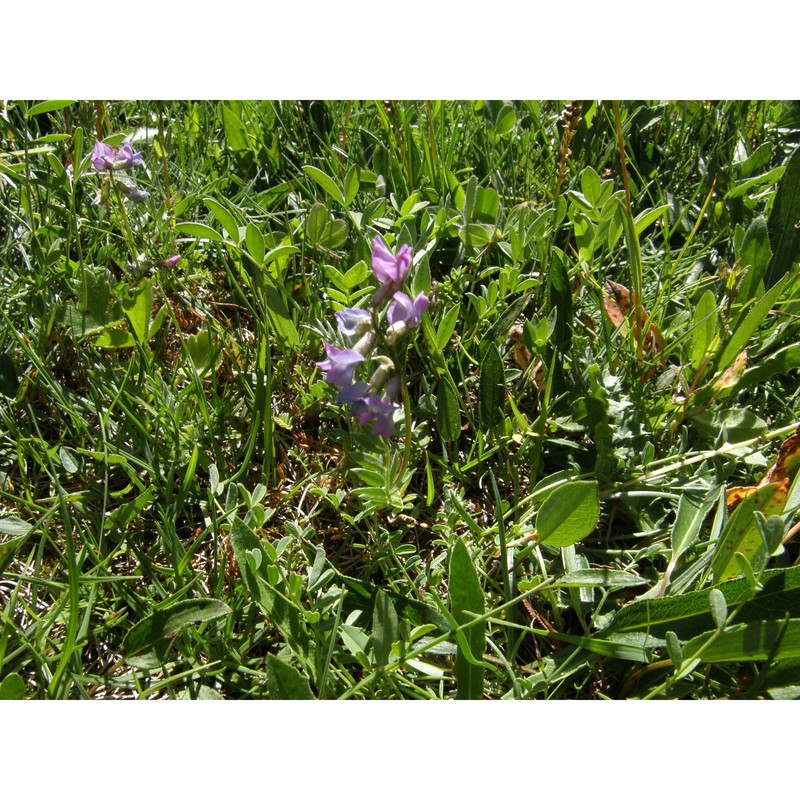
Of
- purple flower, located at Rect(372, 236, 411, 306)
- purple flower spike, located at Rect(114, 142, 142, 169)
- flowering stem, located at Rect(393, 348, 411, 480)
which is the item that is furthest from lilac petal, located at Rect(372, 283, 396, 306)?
purple flower spike, located at Rect(114, 142, 142, 169)

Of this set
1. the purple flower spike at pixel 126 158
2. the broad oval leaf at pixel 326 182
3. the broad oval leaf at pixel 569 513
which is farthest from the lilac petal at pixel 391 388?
the purple flower spike at pixel 126 158

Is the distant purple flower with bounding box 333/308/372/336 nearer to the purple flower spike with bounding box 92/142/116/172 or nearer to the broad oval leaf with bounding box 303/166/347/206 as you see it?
the broad oval leaf with bounding box 303/166/347/206

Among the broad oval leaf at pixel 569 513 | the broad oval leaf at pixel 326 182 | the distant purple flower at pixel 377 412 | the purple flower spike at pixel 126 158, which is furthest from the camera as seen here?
the purple flower spike at pixel 126 158

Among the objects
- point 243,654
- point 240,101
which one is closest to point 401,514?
point 243,654

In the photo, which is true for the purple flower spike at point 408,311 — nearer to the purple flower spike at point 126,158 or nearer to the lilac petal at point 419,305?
the lilac petal at point 419,305

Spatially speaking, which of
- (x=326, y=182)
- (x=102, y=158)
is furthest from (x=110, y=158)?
(x=326, y=182)
